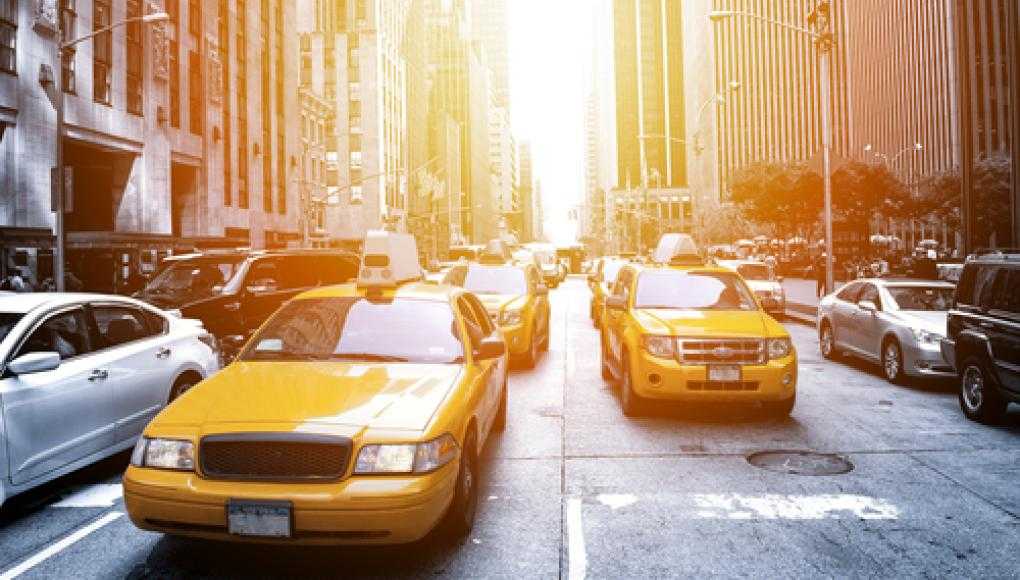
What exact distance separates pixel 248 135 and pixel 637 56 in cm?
12533

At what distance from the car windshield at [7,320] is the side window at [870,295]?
1090 cm

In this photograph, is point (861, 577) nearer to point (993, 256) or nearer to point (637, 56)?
point (993, 256)

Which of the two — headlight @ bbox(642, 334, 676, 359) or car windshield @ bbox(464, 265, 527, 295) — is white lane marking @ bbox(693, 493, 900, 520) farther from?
car windshield @ bbox(464, 265, 527, 295)

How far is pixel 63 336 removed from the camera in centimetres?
649

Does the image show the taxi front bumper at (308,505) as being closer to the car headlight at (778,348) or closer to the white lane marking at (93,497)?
the white lane marking at (93,497)

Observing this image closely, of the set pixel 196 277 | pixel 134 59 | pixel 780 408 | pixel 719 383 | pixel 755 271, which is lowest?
pixel 780 408

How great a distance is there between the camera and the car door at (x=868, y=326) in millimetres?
11930

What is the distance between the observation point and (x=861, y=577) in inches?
175

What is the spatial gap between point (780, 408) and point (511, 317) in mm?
4976

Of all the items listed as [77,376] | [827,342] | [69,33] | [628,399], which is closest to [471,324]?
[628,399]

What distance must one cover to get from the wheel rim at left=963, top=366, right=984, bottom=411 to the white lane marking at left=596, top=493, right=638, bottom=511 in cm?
475

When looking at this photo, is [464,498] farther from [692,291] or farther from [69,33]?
[69,33]

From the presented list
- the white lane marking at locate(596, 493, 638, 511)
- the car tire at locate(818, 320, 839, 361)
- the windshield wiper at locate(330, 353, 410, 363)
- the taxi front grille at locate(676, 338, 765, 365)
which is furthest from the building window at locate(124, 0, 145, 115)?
the white lane marking at locate(596, 493, 638, 511)

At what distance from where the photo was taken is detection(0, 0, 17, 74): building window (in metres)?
24.7
